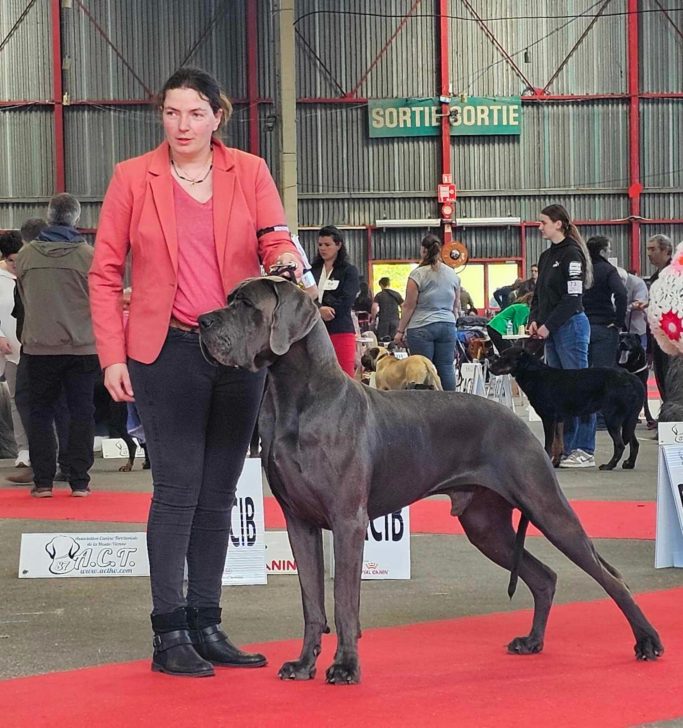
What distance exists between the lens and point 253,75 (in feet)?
70.3

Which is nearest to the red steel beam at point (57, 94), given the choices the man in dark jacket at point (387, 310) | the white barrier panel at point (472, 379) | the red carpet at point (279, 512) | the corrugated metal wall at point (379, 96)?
the corrugated metal wall at point (379, 96)

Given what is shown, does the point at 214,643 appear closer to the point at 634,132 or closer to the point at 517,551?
the point at 517,551

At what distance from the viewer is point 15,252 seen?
7855 millimetres

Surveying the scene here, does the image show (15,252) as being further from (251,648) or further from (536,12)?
(536,12)

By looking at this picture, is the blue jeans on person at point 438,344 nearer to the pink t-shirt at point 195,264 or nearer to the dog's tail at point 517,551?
the dog's tail at point 517,551

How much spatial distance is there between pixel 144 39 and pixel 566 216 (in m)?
15.2

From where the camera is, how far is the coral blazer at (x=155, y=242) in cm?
315

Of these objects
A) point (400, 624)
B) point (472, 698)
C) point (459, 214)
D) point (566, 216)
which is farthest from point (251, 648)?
point (459, 214)

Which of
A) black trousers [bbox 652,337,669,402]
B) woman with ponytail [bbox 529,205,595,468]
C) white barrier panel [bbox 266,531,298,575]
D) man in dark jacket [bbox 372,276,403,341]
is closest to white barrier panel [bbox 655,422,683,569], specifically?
white barrier panel [bbox 266,531,298,575]

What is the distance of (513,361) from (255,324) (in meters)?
5.55

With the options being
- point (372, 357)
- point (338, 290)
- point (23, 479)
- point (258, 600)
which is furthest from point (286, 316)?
point (372, 357)

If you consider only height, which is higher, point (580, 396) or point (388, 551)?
point (580, 396)

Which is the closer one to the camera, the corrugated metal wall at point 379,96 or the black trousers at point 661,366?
the black trousers at point 661,366

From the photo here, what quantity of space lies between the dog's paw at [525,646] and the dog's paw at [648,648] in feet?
0.89
